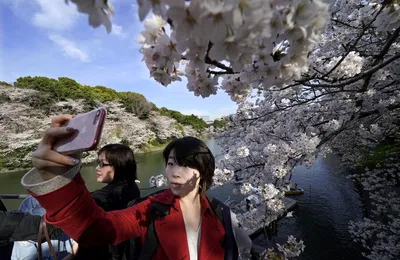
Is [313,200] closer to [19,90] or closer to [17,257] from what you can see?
[17,257]

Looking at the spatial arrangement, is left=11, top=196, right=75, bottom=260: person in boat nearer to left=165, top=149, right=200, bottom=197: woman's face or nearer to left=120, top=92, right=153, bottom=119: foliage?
left=165, top=149, right=200, bottom=197: woman's face

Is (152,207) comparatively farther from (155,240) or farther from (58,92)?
(58,92)

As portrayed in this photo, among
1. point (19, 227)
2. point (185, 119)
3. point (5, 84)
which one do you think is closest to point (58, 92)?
A: point (5, 84)

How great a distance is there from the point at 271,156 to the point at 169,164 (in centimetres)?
284

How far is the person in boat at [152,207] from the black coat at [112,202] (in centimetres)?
39

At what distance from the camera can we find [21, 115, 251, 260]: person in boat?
81 cm

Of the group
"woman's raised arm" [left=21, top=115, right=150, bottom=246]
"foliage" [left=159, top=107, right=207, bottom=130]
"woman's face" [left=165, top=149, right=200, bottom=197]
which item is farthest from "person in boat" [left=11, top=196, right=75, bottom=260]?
"foliage" [left=159, top=107, right=207, bottom=130]

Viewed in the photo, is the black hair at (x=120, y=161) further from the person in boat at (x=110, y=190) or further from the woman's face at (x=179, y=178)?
the woman's face at (x=179, y=178)

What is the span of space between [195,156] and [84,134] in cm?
→ 86

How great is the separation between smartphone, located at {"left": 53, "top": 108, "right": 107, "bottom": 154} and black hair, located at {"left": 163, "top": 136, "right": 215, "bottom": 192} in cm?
76

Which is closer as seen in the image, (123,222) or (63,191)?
(63,191)

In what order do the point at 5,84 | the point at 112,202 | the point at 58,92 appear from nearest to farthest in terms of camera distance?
the point at 112,202 → the point at 5,84 → the point at 58,92

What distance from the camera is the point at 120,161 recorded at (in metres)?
2.07

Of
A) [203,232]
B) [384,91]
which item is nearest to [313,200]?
[384,91]
